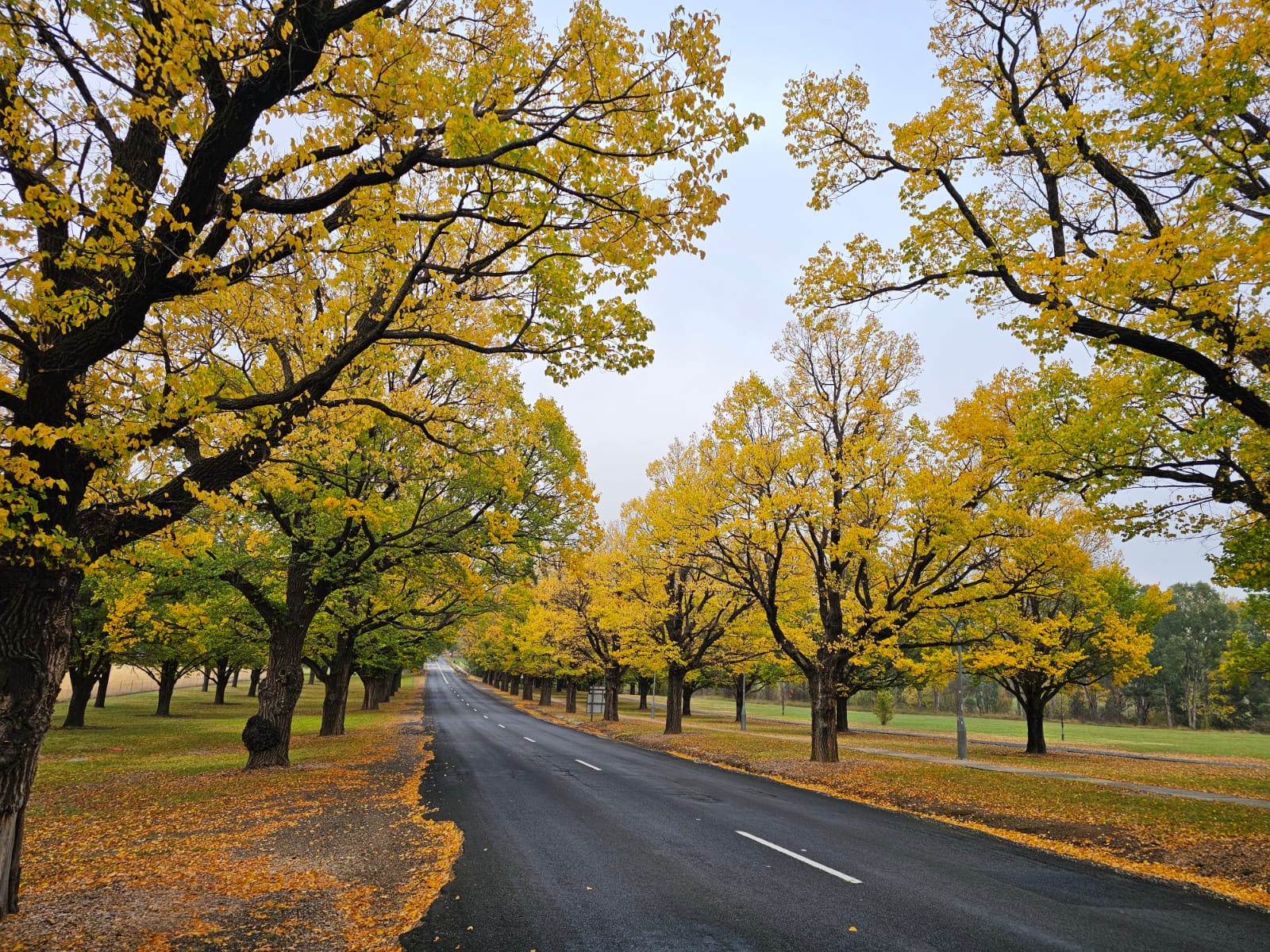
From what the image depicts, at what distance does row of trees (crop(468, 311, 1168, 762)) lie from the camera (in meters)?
16.1

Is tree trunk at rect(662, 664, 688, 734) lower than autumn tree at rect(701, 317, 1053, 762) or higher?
lower

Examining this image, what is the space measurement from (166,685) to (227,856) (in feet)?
127

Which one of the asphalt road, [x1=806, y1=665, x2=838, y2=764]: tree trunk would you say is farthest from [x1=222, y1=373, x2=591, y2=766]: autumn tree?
[x1=806, y1=665, x2=838, y2=764]: tree trunk

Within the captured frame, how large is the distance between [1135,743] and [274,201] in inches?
2010

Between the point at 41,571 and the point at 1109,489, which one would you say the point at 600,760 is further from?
the point at 41,571

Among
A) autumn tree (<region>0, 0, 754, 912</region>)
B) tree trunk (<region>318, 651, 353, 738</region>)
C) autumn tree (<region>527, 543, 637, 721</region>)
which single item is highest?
autumn tree (<region>0, 0, 754, 912</region>)

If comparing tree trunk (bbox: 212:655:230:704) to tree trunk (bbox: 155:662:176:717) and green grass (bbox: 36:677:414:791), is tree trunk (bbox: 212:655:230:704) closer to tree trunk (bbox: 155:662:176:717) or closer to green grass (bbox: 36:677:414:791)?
green grass (bbox: 36:677:414:791)

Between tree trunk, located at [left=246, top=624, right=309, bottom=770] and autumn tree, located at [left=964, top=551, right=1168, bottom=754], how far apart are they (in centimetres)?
1871

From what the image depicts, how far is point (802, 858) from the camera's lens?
862cm

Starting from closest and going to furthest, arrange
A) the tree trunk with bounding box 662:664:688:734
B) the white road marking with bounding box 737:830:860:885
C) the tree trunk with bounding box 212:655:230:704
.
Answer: the white road marking with bounding box 737:830:860:885
the tree trunk with bounding box 662:664:688:734
the tree trunk with bounding box 212:655:230:704

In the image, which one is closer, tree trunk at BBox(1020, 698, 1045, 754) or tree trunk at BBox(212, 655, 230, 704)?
tree trunk at BBox(1020, 698, 1045, 754)

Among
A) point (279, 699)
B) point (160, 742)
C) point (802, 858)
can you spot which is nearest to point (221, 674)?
point (160, 742)

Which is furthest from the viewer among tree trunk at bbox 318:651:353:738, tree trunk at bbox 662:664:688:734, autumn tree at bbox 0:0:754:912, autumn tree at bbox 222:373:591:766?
tree trunk at bbox 662:664:688:734

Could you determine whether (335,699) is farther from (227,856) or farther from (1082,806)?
(1082,806)
